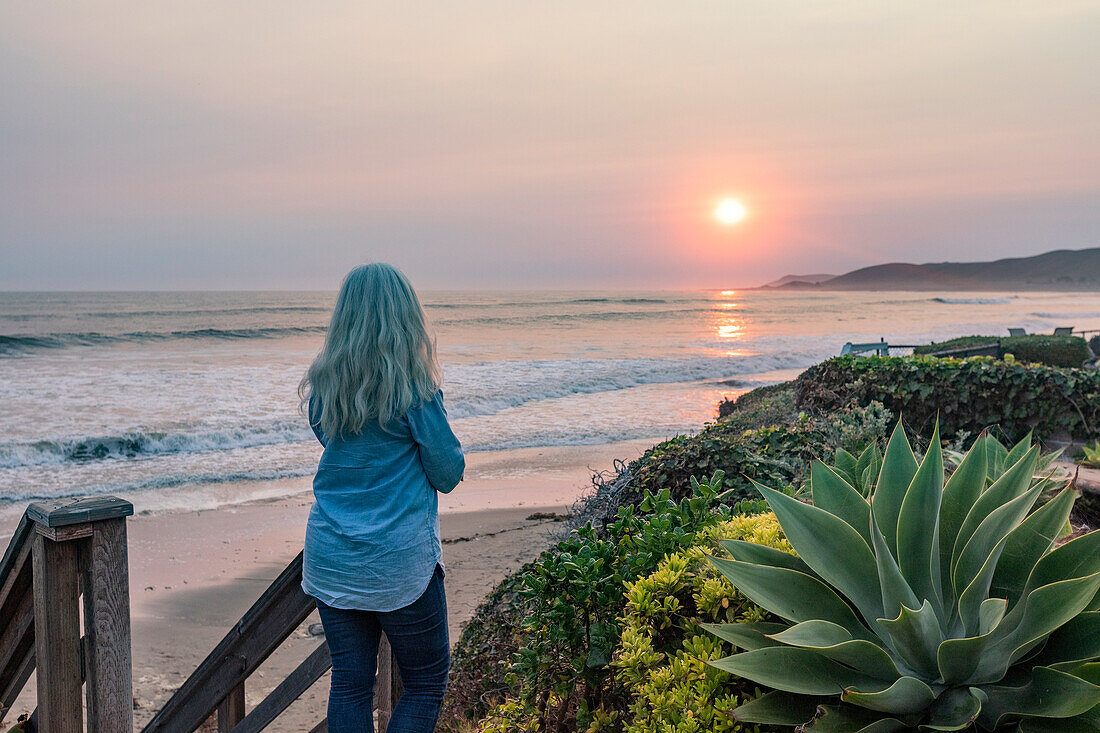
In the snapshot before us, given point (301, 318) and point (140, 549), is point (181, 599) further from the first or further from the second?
point (301, 318)

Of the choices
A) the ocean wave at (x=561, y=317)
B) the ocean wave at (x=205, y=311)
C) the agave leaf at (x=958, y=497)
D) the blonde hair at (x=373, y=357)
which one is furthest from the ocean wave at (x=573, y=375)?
the ocean wave at (x=205, y=311)

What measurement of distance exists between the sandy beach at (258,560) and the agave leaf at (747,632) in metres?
3.36

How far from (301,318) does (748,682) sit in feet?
183

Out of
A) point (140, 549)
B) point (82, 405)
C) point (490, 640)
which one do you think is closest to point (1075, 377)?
point (490, 640)

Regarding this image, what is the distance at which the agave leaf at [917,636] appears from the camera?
5.44 ft

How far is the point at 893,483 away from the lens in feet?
7.23

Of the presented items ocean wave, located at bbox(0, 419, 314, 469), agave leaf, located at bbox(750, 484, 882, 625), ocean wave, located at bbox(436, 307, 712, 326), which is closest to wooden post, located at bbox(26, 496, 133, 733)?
agave leaf, located at bbox(750, 484, 882, 625)

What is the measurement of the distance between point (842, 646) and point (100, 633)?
8.36 feet

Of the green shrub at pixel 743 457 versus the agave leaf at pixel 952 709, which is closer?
the agave leaf at pixel 952 709

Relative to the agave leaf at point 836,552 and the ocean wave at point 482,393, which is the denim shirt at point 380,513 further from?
the ocean wave at point 482,393

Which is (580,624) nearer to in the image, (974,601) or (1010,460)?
(974,601)

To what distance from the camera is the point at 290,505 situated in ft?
36.1

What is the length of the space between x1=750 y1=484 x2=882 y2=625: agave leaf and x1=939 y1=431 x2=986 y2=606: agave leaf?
26cm

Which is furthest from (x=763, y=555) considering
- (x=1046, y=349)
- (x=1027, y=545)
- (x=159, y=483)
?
(x=1046, y=349)
